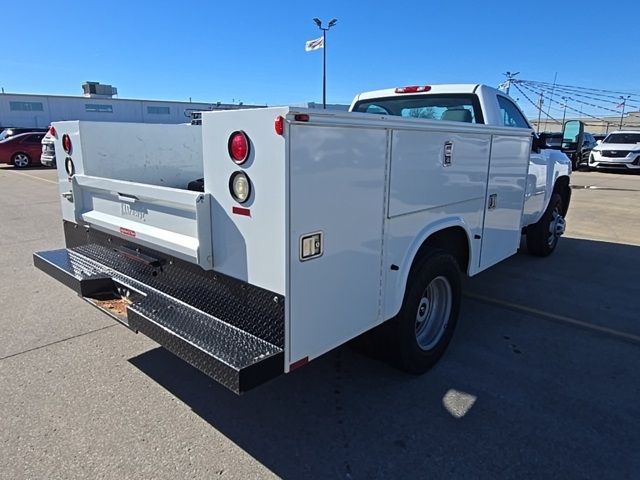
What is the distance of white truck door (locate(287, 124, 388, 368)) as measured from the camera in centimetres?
210

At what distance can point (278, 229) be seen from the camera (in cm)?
209

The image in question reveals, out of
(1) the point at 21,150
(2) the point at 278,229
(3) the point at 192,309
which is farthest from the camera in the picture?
(1) the point at 21,150

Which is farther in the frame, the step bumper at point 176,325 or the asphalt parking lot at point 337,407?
the asphalt parking lot at point 337,407

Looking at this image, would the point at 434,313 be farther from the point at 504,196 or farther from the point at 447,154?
the point at 504,196

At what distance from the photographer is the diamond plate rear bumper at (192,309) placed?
2.15m

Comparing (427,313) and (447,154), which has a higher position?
(447,154)

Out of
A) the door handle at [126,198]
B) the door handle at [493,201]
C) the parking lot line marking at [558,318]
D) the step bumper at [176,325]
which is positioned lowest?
the parking lot line marking at [558,318]

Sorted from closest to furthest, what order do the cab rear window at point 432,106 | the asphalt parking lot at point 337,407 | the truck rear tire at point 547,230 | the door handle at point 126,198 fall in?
the asphalt parking lot at point 337,407 < the door handle at point 126,198 < the cab rear window at point 432,106 < the truck rear tire at point 547,230

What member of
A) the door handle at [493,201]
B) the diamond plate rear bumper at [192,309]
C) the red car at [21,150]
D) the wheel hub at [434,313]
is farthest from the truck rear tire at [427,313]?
the red car at [21,150]

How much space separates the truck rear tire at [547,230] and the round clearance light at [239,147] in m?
5.32

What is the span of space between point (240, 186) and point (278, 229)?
320mm

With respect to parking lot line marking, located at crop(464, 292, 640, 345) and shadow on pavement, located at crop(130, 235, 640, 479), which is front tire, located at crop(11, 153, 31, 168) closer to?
shadow on pavement, located at crop(130, 235, 640, 479)

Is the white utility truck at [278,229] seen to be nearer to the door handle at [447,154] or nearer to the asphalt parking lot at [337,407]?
the door handle at [447,154]

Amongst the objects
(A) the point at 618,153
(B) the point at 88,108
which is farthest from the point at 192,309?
(B) the point at 88,108
